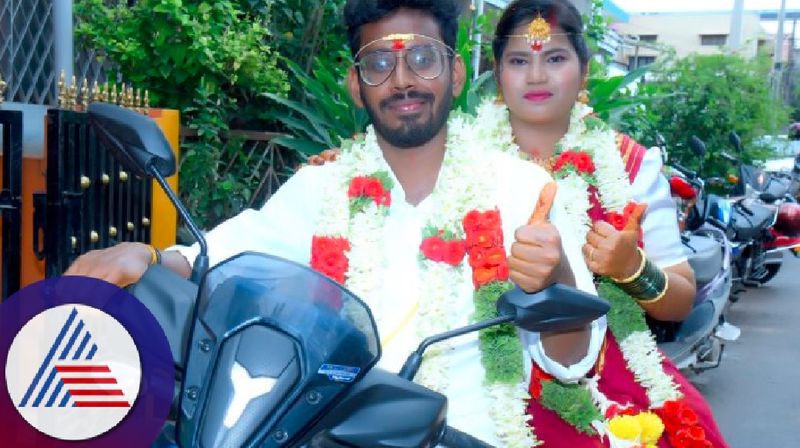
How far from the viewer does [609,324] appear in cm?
296

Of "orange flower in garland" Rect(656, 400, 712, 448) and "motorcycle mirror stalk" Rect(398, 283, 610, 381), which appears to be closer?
"motorcycle mirror stalk" Rect(398, 283, 610, 381)

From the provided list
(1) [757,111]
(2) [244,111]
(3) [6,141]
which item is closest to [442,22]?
(3) [6,141]

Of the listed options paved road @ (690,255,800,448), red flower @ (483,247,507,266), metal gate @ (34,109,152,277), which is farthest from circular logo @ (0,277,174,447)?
paved road @ (690,255,800,448)

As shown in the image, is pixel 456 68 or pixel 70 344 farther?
pixel 456 68

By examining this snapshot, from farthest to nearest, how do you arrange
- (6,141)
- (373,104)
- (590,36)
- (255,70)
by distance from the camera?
(590,36), (255,70), (6,141), (373,104)

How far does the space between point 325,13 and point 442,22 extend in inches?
139

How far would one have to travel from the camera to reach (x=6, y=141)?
11.1 feet

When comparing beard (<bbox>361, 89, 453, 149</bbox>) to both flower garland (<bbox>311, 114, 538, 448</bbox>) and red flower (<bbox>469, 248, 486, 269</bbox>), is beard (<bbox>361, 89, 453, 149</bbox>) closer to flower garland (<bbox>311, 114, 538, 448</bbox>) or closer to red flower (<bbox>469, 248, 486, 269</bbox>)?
flower garland (<bbox>311, 114, 538, 448</bbox>)

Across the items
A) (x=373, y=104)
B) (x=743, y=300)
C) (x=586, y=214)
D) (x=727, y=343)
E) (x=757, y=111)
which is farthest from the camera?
(x=757, y=111)

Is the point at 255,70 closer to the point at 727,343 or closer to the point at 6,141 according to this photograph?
the point at 6,141

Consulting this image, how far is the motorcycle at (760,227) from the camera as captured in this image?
952 centimetres

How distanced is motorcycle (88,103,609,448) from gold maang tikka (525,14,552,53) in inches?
65.2

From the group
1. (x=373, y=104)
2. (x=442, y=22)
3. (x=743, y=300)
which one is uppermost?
(x=442, y=22)

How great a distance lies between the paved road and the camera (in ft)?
19.6
